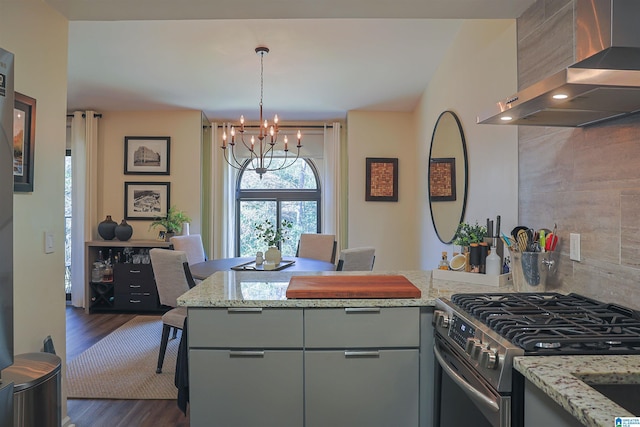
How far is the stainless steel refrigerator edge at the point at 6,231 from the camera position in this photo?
1.31 meters

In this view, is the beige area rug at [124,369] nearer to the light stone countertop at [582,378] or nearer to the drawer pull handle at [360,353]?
the drawer pull handle at [360,353]

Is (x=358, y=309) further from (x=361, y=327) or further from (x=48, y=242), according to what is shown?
(x=48, y=242)

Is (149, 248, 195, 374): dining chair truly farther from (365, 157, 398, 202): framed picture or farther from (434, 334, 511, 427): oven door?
(365, 157, 398, 202): framed picture

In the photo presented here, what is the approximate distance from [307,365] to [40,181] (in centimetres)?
166

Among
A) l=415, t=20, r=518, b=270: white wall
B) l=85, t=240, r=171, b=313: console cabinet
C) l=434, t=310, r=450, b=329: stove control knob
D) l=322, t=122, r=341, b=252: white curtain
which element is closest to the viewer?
l=434, t=310, r=450, b=329: stove control knob

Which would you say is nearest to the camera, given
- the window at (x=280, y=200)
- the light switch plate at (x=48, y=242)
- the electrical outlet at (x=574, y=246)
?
the electrical outlet at (x=574, y=246)

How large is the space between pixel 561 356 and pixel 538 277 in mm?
806

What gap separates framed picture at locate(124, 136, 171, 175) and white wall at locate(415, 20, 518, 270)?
3.42 meters

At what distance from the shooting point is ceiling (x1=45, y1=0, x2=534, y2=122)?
209 cm

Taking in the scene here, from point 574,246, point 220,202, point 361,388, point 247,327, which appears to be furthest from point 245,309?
point 220,202

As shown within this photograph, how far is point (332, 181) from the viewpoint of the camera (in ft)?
16.6

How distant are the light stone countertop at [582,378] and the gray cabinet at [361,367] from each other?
2.20 feet

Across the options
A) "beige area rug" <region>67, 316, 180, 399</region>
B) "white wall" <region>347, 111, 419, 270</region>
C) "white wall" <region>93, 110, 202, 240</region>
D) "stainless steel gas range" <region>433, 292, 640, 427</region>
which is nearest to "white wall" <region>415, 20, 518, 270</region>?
"stainless steel gas range" <region>433, 292, 640, 427</region>

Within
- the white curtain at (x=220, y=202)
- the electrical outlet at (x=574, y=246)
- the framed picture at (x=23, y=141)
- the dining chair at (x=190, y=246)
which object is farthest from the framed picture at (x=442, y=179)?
the framed picture at (x=23, y=141)
